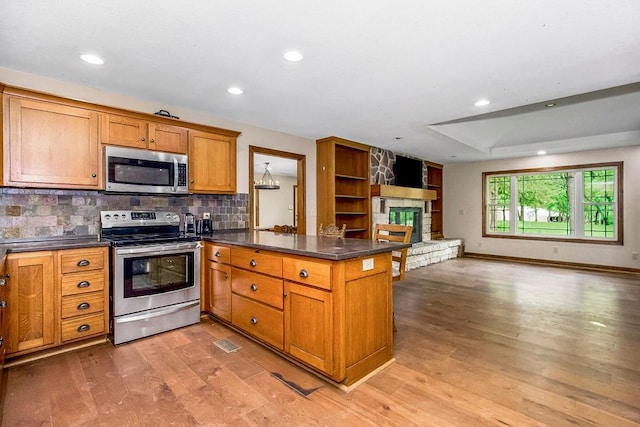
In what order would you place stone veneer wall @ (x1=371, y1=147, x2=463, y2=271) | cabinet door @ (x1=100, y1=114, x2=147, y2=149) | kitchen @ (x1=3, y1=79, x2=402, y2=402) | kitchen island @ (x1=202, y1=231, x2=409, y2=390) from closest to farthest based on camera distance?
kitchen island @ (x1=202, y1=231, x2=409, y2=390)
kitchen @ (x1=3, y1=79, x2=402, y2=402)
cabinet door @ (x1=100, y1=114, x2=147, y2=149)
stone veneer wall @ (x1=371, y1=147, x2=463, y2=271)

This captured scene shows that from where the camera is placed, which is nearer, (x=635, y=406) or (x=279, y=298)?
(x=635, y=406)

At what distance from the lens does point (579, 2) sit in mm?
1795

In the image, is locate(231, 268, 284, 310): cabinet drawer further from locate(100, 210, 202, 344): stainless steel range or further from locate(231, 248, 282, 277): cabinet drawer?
locate(100, 210, 202, 344): stainless steel range

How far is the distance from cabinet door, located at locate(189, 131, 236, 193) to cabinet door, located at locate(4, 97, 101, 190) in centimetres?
91

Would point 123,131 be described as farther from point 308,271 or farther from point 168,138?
point 308,271

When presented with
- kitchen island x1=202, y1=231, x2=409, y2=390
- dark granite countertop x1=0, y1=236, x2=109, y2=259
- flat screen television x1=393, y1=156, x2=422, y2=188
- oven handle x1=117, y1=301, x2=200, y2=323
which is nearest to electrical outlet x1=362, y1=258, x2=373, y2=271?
kitchen island x1=202, y1=231, x2=409, y2=390

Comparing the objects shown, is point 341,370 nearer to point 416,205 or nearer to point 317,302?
point 317,302

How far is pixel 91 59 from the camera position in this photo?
2.48 m

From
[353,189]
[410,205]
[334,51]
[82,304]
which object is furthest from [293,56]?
[410,205]

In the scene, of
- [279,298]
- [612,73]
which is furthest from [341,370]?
[612,73]

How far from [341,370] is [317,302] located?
46 centimetres

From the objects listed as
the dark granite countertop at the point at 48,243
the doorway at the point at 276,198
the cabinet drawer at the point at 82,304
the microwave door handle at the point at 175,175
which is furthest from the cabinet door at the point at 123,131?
the doorway at the point at 276,198

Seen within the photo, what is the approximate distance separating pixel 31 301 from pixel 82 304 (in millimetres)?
332

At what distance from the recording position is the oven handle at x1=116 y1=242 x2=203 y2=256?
9.07ft
